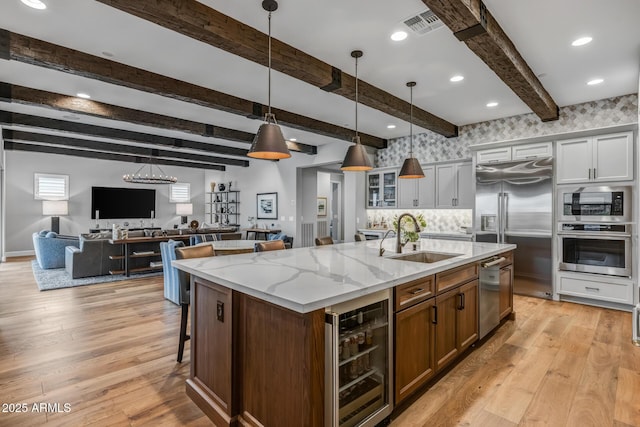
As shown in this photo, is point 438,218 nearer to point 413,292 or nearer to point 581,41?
point 581,41

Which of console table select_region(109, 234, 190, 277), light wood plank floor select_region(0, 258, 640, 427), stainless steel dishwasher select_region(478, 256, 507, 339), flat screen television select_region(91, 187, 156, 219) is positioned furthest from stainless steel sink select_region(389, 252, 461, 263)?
flat screen television select_region(91, 187, 156, 219)

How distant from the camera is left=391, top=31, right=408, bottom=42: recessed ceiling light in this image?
293 centimetres

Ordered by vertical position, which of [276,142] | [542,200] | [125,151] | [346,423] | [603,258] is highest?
[125,151]

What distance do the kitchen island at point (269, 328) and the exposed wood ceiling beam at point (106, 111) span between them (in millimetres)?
3768

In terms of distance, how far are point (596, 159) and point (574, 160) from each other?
9.2 inches

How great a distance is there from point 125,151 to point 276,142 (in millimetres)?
7158

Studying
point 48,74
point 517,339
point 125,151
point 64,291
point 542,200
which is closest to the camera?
point 517,339

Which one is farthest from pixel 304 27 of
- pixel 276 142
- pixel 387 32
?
pixel 276 142

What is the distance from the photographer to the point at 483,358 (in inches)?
114

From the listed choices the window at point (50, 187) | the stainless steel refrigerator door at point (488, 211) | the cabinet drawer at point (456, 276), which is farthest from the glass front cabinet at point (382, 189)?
the window at point (50, 187)

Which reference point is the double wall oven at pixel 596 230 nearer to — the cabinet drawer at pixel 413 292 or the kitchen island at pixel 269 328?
the kitchen island at pixel 269 328

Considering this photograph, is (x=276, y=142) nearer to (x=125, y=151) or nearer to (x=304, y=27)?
(x=304, y=27)

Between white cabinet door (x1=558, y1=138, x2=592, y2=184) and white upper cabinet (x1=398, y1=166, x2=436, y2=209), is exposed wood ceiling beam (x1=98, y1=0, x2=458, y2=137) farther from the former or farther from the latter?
white cabinet door (x1=558, y1=138, x2=592, y2=184)

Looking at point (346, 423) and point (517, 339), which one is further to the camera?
A: point (517, 339)
